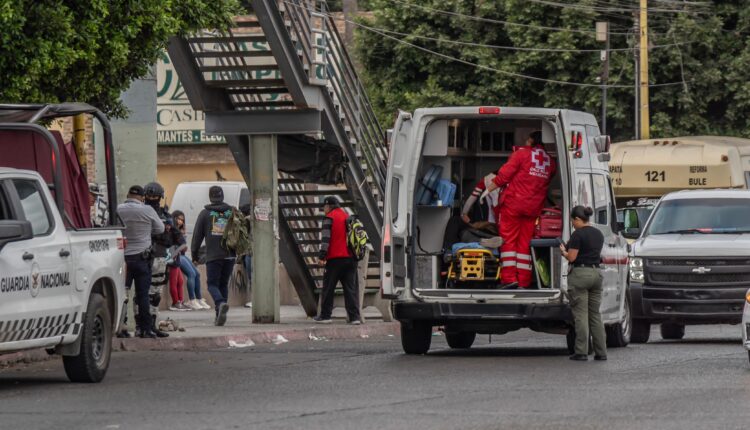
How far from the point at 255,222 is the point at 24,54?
8.02 metres

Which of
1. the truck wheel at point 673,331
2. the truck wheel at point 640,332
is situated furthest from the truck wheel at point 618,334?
the truck wheel at point 673,331

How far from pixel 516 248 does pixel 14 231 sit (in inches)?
256

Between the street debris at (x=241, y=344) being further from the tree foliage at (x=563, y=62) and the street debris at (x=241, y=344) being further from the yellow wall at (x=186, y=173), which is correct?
the yellow wall at (x=186, y=173)

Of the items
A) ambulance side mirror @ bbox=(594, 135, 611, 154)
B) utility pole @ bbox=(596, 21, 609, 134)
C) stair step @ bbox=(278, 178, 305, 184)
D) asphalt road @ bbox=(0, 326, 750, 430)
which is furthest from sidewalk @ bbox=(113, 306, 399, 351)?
utility pole @ bbox=(596, 21, 609, 134)

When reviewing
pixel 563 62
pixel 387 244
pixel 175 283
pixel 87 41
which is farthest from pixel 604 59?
pixel 87 41

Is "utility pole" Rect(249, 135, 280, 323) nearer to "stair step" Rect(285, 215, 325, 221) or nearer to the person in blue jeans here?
"stair step" Rect(285, 215, 325, 221)

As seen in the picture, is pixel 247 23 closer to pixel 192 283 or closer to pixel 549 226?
pixel 549 226

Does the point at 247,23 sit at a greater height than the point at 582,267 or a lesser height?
greater

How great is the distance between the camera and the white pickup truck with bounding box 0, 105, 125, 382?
518 inches

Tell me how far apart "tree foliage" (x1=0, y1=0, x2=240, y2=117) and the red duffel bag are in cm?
407

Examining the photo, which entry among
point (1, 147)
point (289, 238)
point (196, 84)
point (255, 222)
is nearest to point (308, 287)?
point (289, 238)

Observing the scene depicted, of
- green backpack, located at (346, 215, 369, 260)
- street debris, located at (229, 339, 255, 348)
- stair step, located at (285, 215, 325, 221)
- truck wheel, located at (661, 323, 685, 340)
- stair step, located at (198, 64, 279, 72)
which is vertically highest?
stair step, located at (198, 64, 279, 72)

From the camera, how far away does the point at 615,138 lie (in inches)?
1745

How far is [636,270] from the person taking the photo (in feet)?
70.6
